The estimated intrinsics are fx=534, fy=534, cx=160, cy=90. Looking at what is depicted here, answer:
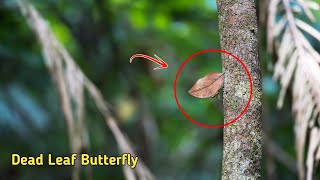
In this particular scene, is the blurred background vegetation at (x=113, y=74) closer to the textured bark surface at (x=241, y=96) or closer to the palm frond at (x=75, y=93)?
the palm frond at (x=75, y=93)

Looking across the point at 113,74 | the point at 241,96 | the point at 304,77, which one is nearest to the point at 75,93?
the point at 304,77

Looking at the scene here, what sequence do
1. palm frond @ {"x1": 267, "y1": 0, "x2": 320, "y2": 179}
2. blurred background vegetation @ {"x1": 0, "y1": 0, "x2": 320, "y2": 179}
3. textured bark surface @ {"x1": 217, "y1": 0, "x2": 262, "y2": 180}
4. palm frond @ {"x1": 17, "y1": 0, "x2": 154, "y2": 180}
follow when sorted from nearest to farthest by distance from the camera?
1. textured bark surface @ {"x1": 217, "y1": 0, "x2": 262, "y2": 180}
2. palm frond @ {"x1": 267, "y1": 0, "x2": 320, "y2": 179}
3. palm frond @ {"x1": 17, "y1": 0, "x2": 154, "y2": 180}
4. blurred background vegetation @ {"x1": 0, "y1": 0, "x2": 320, "y2": 179}

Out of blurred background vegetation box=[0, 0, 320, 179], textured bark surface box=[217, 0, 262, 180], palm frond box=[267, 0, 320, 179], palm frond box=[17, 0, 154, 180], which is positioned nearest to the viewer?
textured bark surface box=[217, 0, 262, 180]

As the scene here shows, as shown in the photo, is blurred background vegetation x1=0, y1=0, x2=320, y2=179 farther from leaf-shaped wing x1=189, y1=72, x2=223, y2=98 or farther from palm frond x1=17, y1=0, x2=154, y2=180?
leaf-shaped wing x1=189, y1=72, x2=223, y2=98

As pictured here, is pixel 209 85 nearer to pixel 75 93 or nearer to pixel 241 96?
pixel 241 96

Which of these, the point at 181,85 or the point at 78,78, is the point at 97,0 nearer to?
the point at 181,85

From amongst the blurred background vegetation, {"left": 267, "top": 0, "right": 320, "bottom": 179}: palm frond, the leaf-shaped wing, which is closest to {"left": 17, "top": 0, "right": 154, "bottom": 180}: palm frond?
{"left": 267, "top": 0, "right": 320, "bottom": 179}: palm frond

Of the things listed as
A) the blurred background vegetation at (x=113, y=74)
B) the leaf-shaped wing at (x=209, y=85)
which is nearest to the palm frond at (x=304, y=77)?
the leaf-shaped wing at (x=209, y=85)
